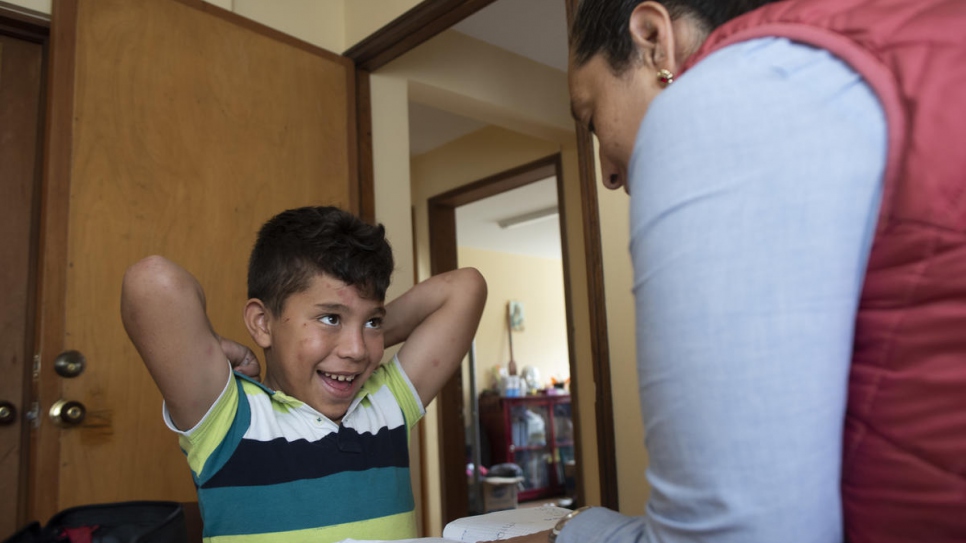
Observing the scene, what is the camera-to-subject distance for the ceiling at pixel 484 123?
2.92 m

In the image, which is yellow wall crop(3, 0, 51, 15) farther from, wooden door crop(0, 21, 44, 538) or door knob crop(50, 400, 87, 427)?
door knob crop(50, 400, 87, 427)

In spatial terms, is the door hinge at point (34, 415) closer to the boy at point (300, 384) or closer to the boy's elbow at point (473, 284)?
the boy at point (300, 384)

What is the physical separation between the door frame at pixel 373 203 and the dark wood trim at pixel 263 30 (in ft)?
0.26

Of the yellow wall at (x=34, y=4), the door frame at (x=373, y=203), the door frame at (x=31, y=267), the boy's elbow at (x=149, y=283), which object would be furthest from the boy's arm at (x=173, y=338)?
the yellow wall at (x=34, y=4)

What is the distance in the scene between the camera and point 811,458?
0.39 meters

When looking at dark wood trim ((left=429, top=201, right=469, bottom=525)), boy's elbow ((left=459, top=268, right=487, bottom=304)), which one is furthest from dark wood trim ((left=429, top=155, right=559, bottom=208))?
boy's elbow ((left=459, top=268, right=487, bottom=304))

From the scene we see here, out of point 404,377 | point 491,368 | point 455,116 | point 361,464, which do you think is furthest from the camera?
point 491,368

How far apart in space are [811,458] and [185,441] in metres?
0.86

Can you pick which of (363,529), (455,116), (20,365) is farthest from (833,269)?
(455,116)

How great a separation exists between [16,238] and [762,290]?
6.72 feet

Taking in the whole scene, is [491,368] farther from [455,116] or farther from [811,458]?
[811,458]

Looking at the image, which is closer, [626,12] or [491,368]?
[626,12]

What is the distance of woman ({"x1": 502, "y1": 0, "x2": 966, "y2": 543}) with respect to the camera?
1.26 ft

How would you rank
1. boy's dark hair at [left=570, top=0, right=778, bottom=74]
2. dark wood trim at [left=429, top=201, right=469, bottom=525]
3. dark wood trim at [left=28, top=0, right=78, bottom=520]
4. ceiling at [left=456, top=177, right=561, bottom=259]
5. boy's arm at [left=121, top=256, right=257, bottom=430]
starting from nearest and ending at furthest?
boy's dark hair at [left=570, top=0, right=778, bottom=74] → boy's arm at [left=121, top=256, right=257, bottom=430] → dark wood trim at [left=28, top=0, right=78, bottom=520] → dark wood trim at [left=429, top=201, right=469, bottom=525] → ceiling at [left=456, top=177, right=561, bottom=259]
